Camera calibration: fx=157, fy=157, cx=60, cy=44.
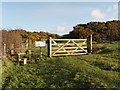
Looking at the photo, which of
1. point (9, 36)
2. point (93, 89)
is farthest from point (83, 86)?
point (9, 36)

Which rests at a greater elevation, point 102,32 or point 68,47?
point 102,32

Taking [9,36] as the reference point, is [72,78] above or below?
below

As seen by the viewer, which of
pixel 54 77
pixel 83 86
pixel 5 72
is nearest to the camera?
pixel 83 86

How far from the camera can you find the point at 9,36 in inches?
762

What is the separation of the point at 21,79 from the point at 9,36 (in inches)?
483

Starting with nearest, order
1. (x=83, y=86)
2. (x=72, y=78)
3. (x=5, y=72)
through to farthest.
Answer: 1. (x=83, y=86)
2. (x=72, y=78)
3. (x=5, y=72)

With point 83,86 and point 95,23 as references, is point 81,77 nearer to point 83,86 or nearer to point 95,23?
point 83,86

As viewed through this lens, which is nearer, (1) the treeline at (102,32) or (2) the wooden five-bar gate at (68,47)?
(2) the wooden five-bar gate at (68,47)

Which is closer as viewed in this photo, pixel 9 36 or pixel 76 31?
pixel 9 36

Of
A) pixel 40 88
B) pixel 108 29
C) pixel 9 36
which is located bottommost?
pixel 40 88

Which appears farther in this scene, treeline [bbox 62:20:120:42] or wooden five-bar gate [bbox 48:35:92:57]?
treeline [bbox 62:20:120:42]

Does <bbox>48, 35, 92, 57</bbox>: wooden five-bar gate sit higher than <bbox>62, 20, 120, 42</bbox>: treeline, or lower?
lower

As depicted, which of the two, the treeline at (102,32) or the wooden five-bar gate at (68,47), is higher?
the treeline at (102,32)

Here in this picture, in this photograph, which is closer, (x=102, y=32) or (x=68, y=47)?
(x=68, y=47)
